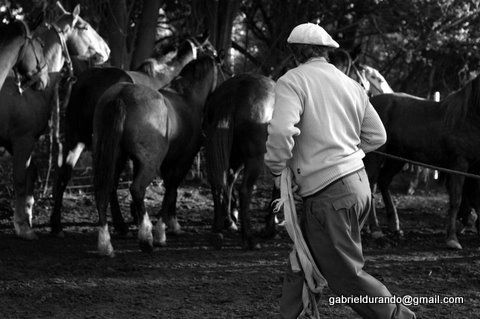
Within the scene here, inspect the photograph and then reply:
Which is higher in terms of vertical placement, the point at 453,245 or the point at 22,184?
the point at 22,184

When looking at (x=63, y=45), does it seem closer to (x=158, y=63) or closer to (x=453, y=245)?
(x=158, y=63)

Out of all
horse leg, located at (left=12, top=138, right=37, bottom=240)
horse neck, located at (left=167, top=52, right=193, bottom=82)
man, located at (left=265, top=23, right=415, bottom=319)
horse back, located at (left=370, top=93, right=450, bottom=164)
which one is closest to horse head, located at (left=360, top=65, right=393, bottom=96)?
→ horse back, located at (left=370, top=93, right=450, bottom=164)

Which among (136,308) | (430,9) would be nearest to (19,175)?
(136,308)

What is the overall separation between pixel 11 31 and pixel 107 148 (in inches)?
59.7

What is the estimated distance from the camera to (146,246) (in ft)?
28.5

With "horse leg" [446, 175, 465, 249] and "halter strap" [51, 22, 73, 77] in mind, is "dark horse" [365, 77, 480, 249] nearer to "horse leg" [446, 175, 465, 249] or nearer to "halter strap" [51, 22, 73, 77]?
"horse leg" [446, 175, 465, 249]

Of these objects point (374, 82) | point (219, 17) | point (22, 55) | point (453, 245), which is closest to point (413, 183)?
point (374, 82)

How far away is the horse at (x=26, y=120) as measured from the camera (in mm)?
9227

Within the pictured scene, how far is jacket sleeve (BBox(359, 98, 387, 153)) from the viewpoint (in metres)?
5.51

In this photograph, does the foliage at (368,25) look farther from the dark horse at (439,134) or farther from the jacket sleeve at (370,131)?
the jacket sleeve at (370,131)

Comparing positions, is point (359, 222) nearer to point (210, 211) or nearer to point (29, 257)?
point (29, 257)

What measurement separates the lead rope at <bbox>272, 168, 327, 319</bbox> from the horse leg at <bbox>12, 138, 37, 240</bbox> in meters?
4.89

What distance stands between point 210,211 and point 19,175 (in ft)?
11.4

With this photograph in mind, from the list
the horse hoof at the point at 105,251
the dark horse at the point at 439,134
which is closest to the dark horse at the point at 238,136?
the horse hoof at the point at 105,251
